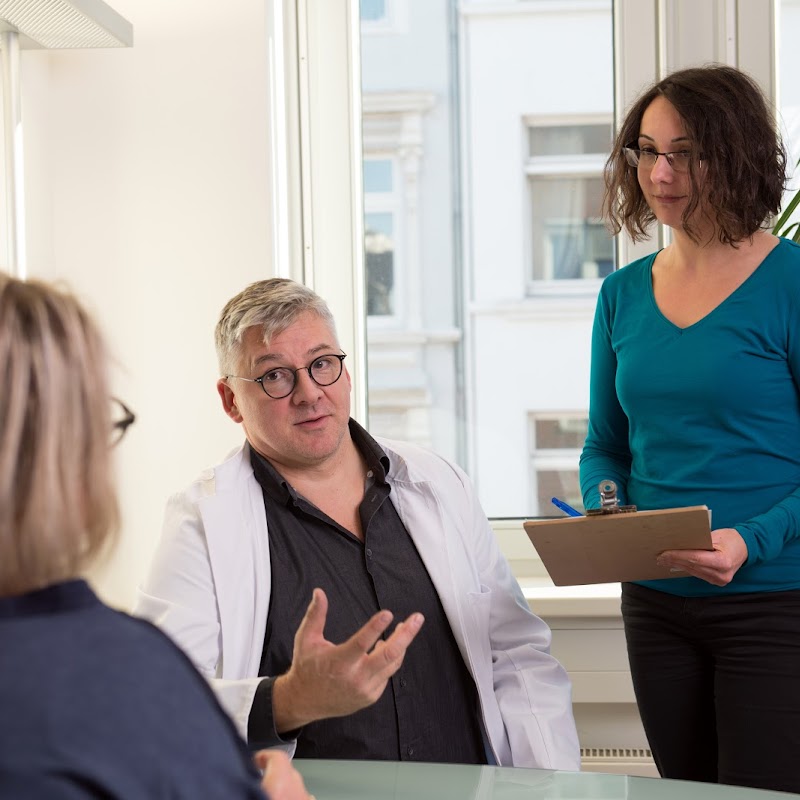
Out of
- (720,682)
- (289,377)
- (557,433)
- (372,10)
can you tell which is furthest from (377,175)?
(720,682)

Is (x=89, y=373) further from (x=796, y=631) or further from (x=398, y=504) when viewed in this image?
(x=796, y=631)

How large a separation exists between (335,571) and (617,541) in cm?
46

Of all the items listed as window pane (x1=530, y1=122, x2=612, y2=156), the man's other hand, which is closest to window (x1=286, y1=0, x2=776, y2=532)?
window pane (x1=530, y1=122, x2=612, y2=156)

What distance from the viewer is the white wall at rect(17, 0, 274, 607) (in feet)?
9.73

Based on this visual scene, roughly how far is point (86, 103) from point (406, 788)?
2271 mm

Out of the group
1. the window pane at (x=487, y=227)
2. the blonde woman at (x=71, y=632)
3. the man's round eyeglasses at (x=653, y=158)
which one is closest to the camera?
the blonde woman at (x=71, y=632)

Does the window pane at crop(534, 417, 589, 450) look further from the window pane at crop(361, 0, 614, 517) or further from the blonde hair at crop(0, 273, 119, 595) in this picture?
the blonde hair at crop(0, 273, 119, 595)

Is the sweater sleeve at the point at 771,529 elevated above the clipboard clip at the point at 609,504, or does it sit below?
below

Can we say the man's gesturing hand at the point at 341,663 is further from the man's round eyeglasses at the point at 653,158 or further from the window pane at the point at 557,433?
the window pane at the point at 557,433

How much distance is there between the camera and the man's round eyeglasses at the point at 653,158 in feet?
6.05

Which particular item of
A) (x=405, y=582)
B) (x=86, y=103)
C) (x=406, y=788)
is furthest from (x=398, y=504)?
(x=86, y=103)

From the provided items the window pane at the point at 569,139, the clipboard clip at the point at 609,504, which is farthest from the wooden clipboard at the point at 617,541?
the window pane at the point at 569,139

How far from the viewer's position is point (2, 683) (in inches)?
27.5

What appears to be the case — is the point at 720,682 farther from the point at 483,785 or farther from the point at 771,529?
the point at 483,785
